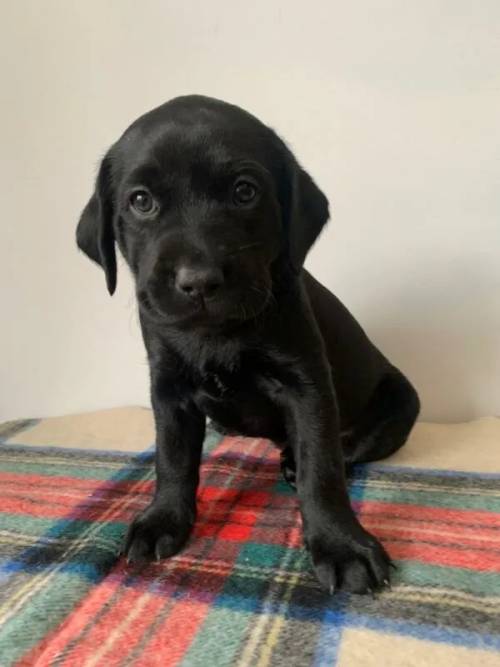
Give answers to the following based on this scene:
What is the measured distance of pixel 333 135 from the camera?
2146 mm

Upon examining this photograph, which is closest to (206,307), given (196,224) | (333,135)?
(196,224)

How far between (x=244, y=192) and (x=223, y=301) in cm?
24

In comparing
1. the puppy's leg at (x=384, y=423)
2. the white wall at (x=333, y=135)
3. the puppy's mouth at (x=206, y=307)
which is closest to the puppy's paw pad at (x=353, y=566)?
the puppy's mouth at (x=206, y=307)

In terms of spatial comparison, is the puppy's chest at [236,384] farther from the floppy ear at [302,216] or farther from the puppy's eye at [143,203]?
the puppy's eye at [143,203]

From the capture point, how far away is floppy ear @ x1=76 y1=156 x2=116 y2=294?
4.58 ft

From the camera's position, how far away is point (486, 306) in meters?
2.15

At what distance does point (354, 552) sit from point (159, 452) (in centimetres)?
50

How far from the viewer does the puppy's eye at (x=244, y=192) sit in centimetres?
124

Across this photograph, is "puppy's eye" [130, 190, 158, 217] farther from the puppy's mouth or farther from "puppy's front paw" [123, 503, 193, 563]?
"puppy's front paw" [123, 503, 193, 563]

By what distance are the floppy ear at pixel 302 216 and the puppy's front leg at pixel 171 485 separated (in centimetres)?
44

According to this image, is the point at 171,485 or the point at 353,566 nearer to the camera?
the point at 353,566

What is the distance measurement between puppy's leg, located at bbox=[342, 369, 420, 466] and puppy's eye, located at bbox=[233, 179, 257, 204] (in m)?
0.84

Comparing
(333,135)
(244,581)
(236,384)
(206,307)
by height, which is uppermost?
(333,135)

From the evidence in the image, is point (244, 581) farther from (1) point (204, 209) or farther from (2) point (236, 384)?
(1) point (204, 209)
